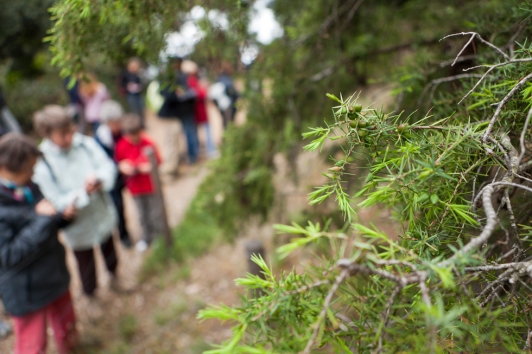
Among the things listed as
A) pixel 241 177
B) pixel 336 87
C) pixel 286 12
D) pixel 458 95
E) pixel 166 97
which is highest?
pixel 286 12

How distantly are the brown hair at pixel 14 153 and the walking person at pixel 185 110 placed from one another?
437 centimetres

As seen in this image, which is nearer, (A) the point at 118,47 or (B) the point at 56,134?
(A) the point at 118,47

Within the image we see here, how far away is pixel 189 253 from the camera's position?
4.93 metres

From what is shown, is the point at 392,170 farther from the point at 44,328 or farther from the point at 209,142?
the point at 209,142

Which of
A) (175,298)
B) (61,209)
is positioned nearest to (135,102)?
(175,298)

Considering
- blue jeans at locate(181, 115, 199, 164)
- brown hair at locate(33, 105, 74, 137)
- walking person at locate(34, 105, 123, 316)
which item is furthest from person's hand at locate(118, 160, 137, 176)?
blue jeans at locate(181, 115, 199, 164)

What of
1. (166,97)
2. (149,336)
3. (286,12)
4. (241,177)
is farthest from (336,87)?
(166,97)

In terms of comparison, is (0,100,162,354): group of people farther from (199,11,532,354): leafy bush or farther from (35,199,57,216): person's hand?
(199,11,532,354): leafy bush

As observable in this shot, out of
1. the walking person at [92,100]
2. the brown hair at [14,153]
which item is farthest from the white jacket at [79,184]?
the walking person at [92,100]

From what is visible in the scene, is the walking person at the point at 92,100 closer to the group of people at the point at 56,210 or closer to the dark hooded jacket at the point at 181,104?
the dark hooded jacket at the point at 181,104

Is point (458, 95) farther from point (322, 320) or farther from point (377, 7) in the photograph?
point (377, 7)

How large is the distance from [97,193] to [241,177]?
1.55 m

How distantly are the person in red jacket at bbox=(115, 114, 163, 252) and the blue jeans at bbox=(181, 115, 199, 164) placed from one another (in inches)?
110

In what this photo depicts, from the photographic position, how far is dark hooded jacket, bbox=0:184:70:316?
2.43 meters
